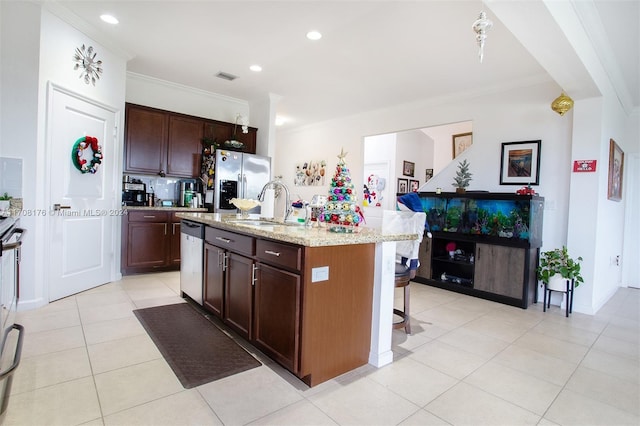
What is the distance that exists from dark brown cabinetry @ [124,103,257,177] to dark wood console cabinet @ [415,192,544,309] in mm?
3493

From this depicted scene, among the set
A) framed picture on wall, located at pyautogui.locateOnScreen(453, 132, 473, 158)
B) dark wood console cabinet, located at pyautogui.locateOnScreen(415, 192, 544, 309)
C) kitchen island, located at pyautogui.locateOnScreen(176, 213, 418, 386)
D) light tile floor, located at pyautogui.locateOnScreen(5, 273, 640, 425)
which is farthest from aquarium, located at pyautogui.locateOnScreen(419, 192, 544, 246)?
kitchen island, located at pyautogui.locateOnScreen(176, 213, 418, 386)

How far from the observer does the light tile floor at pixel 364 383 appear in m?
1.69

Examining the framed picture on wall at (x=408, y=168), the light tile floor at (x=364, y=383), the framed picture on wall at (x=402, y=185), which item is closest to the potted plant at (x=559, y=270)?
the light tile floor at (x=364, y=383)

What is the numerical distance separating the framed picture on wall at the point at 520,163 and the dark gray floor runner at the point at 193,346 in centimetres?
382

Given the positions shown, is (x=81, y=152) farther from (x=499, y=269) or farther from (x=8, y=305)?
(x=499, y=269)

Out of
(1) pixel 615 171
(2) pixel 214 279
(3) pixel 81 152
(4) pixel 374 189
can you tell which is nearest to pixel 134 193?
(3) pixel 81 152

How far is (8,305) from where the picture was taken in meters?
2.55

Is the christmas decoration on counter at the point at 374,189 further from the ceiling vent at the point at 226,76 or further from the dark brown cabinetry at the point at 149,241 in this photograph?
the dark brown cabinetry at the point at 149,241

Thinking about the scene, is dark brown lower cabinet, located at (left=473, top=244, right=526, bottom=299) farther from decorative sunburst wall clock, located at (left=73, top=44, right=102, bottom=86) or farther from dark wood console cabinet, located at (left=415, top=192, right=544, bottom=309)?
decorative sunburst wall clock, located at (left=73, top=44, right=102, bottom=86)

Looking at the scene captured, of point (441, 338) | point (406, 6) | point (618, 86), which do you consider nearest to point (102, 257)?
point (441, 338)

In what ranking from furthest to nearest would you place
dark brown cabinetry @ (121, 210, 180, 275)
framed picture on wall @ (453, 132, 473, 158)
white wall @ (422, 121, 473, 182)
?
white wall @ (422, 121, 473, 182) < framed picture on wall @ (453, 132, 473, 158) < dark brown cabinetry @ (121, 210, 180, 275)

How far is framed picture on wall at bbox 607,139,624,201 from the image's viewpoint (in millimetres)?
3930

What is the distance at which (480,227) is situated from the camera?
415 cm

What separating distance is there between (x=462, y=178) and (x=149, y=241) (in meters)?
4.39
